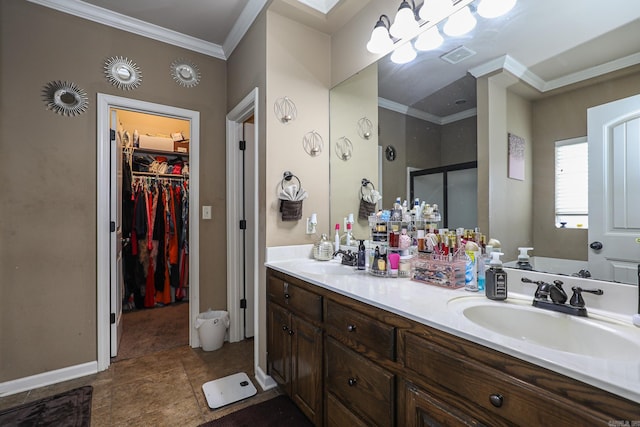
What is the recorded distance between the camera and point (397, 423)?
3.39ft

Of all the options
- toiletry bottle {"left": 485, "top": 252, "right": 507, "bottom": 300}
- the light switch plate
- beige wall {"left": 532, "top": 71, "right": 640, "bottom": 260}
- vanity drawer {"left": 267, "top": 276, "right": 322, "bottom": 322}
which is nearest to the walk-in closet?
the light switch plate

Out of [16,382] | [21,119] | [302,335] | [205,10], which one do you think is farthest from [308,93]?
[16,382]

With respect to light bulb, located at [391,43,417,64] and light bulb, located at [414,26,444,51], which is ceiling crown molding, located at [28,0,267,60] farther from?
light bulb, located at [414,26,444,51]

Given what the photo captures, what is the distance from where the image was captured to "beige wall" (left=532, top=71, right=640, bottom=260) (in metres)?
1.14

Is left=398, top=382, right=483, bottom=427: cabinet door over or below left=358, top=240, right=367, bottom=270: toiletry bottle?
below

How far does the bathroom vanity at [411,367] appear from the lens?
0.64m

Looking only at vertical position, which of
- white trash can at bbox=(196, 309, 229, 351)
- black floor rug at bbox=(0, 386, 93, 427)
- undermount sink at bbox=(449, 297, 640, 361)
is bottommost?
black floor rug at bbox=(0, 386, 93, 427)

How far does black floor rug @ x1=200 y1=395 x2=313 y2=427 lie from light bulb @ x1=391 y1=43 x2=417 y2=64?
2.24 m

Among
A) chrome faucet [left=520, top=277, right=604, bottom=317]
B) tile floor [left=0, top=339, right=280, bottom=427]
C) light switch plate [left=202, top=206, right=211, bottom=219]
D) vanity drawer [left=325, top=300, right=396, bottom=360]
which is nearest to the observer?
chrome faucet [left=520, top=277, right=604, bottom=317]

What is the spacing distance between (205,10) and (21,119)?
4.85ft

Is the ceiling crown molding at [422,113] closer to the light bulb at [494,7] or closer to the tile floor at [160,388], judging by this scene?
the light bulb at [494,7]

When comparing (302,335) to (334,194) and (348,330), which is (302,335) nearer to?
(348,330)

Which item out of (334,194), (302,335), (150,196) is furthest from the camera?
(150,196)

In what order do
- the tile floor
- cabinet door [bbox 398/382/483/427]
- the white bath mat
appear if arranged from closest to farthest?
cabinet door [bbox 398/382/483/427]
the tile floor
the white bath mat
